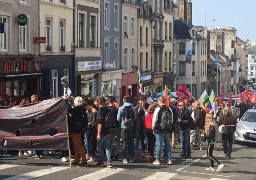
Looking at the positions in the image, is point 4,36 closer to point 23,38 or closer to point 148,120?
point 23,38

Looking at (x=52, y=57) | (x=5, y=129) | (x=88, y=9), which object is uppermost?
(x=88, y=9)

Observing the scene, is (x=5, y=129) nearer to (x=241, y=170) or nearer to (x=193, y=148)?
(x=241, y=170)

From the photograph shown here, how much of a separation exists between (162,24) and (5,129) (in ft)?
128

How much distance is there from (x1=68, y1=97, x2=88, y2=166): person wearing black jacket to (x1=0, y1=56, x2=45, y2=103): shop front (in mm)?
10451

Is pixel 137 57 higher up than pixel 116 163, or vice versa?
pixel 137 57

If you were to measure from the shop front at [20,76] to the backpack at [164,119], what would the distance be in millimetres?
10846

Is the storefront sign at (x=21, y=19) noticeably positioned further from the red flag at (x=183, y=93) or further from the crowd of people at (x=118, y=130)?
the crowd of people at (x=118, y=130)

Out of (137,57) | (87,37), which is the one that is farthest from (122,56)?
(87,37)

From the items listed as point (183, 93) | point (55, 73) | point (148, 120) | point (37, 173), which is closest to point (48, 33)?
point (55, 73)

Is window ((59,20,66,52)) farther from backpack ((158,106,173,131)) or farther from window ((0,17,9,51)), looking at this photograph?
backpack ((158,106,173,131))

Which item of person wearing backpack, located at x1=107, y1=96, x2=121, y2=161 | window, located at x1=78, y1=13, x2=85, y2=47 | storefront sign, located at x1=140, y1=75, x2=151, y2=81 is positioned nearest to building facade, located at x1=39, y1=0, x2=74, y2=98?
window, located at x1=78, y1=13, x2=85, y2=47

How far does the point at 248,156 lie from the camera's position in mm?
17297

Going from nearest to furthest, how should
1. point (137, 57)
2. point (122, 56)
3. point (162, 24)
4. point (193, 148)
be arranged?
point (193, 148)
point (122, 56)
point (137, 57)
point (162, 24)

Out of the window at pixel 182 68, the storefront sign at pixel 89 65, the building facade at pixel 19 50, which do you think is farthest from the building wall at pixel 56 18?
the window at pixel 182 68
